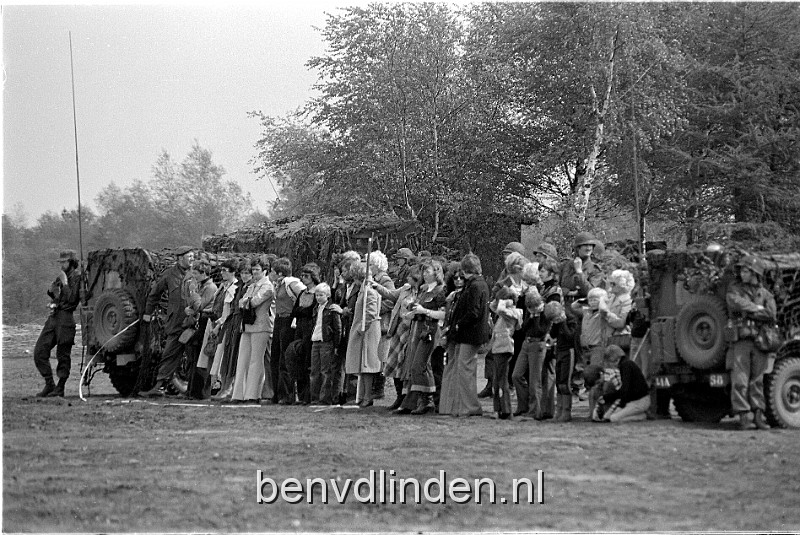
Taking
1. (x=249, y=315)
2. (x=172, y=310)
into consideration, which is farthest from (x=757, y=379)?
(x=172, y=310)

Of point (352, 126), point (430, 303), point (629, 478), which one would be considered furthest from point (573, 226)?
point (629, 478)

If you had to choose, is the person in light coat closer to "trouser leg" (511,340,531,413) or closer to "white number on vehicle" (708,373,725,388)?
"trouser leg" (511,340,531,413)

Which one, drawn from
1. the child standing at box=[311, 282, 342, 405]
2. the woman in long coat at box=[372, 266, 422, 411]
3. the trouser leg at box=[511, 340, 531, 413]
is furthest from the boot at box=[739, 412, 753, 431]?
the child standing at box=[311, 282, 342, 405]

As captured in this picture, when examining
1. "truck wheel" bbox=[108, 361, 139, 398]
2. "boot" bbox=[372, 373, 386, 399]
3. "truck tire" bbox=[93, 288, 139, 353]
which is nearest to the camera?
"boot" bbox=[372, 373, 386, 399]

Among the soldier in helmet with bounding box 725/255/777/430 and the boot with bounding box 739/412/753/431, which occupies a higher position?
the soldier in helmet with bounding box 725/255/777/430

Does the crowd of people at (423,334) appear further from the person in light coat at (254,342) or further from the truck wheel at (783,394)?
the truck wheel at (783,394)

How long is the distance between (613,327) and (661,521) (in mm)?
3133

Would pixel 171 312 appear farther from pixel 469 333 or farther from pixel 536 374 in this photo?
pixel 536 374

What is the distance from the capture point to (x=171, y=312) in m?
14.5

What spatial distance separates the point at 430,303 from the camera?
11906mm

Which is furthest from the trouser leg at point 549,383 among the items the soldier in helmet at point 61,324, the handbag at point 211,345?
the soldier in helmet at point 61,324

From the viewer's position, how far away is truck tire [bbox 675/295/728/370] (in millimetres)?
9641

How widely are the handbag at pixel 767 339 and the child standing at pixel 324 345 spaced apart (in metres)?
5.18

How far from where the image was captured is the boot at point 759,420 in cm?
941
